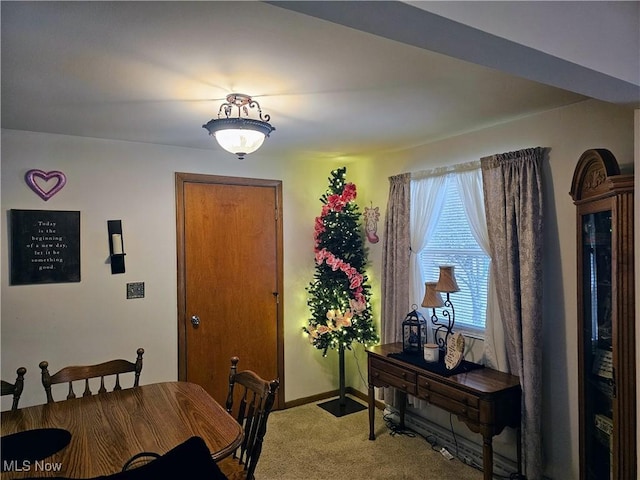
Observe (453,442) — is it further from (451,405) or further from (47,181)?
(47,181)

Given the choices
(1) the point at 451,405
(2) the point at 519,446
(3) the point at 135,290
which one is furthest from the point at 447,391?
(3) the point at 135,290

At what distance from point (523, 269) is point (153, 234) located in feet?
9.22

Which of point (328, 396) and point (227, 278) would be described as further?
point (328, 396)

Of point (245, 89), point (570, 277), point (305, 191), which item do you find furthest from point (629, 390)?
point (305, 191)

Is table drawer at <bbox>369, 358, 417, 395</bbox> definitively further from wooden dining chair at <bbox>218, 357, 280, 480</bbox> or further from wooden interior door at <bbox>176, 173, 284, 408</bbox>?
wooden dining chair at <bbox>218, 357, 280, 480</bbox>

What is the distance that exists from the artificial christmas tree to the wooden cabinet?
6.57 feet

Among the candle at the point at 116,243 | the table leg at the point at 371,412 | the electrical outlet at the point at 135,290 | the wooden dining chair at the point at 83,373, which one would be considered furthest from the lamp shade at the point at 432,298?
the candle at the point at 116,243

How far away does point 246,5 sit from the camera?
1.43m

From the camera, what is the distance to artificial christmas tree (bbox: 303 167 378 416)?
397cm

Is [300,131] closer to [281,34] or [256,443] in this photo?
[281,34]

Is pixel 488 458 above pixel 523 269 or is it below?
below

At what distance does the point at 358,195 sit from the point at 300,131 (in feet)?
4.57

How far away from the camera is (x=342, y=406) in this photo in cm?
410

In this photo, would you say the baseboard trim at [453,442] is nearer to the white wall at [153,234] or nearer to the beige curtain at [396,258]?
the white wall at [153,234]
